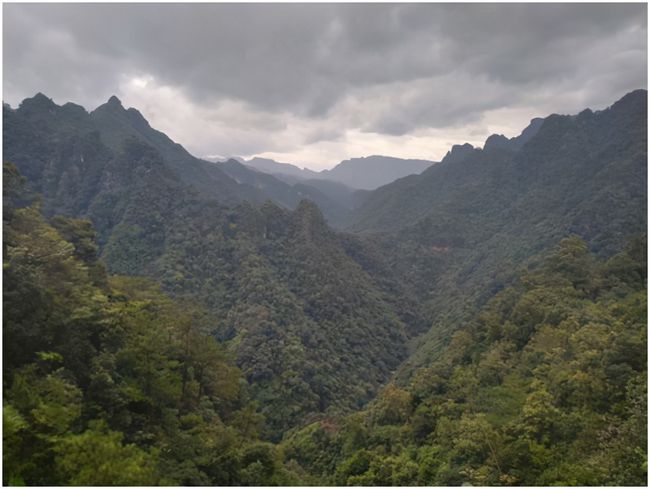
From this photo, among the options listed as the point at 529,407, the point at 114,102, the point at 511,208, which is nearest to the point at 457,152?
the point at 511,208

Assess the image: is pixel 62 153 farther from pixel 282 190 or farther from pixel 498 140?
pixel 498 140

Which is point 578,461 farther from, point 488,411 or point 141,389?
point 141,389

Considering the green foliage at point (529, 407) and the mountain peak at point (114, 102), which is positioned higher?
the mountain peak at point (114, 102)

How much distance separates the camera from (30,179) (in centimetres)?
5434

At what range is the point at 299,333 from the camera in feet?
138

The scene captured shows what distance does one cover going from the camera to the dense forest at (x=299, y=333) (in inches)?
440

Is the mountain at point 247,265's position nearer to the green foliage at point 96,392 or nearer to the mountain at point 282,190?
the green foliage at point 96,392

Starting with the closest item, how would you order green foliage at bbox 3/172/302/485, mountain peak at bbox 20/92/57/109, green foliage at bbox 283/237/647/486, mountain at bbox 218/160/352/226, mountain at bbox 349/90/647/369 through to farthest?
green foliage at bbox 3/172/302/485 < green foliage at bbox 283/237/647/486 < mountain at bbox 349/90/647/369 < mountain peak at bbox 20/92/57/109 < mountain at bbox 218/160/352/226

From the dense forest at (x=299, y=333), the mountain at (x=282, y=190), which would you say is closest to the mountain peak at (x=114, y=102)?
the dense forest at (x=299, y=333)

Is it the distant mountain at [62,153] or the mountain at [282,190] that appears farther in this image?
the mountain at [282,190]

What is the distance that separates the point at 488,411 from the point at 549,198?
7444 cm

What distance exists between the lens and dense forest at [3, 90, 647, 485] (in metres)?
11.2

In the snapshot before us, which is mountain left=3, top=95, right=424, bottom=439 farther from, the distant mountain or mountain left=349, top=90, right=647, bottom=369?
mountain left=349, top=90, right=647, bottom=369

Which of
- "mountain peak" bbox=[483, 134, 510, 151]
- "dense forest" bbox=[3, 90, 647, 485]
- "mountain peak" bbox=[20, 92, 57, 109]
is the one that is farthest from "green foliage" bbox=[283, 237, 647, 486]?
"mountain peak" bbox=[483, 134, 510, 151]
